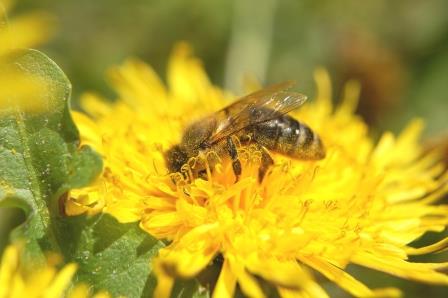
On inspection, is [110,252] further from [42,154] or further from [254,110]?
[254,110]

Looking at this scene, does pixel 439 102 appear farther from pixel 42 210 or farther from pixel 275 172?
pixel 42 210

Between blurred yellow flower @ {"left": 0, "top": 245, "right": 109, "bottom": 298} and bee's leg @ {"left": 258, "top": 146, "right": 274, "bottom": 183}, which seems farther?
bee's leg @ {"left": 258, "top": 146, "right": 274, "bottom": 183}

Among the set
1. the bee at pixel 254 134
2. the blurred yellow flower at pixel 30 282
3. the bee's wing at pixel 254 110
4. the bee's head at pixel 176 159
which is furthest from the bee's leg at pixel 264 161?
the blurred yellow flower at pixel 30 282

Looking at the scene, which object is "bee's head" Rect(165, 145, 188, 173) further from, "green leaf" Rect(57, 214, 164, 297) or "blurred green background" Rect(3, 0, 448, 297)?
"blurred green background" Rect(3, 0, 448, 297)

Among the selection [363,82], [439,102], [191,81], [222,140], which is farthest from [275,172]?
[439,102]

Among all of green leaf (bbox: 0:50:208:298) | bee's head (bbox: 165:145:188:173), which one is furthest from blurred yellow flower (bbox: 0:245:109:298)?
bee's head (bbox: 165:145:188:173)

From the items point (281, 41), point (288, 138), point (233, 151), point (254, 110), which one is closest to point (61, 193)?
point (233, 151)

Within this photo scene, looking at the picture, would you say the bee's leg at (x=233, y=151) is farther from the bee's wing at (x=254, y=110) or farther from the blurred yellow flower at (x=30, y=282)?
the blurred yellow flower at (x=30, y=282)
